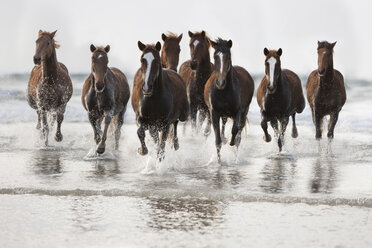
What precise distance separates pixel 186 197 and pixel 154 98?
9.01ft

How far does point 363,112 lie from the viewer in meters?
27.2

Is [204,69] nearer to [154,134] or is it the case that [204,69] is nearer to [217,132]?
[217,132]

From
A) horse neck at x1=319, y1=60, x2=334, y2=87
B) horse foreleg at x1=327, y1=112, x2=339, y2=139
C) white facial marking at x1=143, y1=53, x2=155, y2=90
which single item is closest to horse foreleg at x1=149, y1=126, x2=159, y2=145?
white facial marking at x1=143, y1=53, x2=155, y2=90

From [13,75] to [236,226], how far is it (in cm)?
4097

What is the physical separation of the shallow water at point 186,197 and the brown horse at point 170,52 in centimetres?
163

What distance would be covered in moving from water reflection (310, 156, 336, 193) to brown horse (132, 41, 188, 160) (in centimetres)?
230

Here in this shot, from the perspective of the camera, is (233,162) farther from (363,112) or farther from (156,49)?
(363,112)

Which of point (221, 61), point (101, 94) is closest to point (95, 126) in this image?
point (101, 94)

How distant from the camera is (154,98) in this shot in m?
11.3

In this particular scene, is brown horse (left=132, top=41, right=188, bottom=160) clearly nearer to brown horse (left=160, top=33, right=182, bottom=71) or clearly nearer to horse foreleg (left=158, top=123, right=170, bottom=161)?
horse foreleg (left=158, top=123, right=170, bottom=161)

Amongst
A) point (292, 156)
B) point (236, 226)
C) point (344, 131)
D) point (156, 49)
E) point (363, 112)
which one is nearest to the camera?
point (236, 226)

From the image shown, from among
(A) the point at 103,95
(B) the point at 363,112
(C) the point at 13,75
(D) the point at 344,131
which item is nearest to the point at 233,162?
(A) the point at 103,95

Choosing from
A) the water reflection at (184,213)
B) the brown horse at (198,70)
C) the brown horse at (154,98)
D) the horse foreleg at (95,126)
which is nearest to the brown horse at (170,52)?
the brown horse at (198,70)

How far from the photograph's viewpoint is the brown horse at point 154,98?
10709 mm
